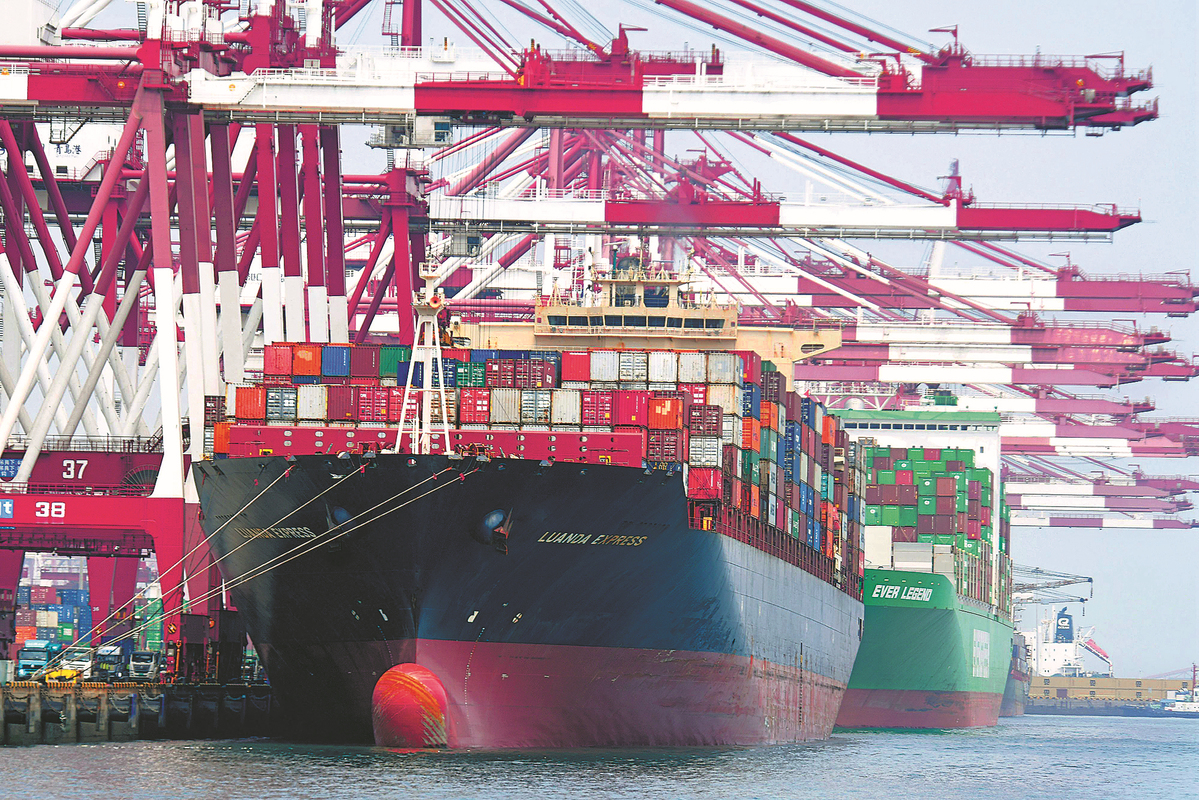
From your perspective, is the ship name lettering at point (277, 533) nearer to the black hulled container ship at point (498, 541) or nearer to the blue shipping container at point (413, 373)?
the black hulled container ship at point (498, 541)

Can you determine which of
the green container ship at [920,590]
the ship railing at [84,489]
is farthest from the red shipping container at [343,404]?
the green container ship at [920,590]

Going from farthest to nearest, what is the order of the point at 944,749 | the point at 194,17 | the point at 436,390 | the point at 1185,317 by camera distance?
the point at 1185,317 → the point at 944,749 → the point at 194,17 → the point at 436,390

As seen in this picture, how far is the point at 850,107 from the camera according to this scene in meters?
37.9

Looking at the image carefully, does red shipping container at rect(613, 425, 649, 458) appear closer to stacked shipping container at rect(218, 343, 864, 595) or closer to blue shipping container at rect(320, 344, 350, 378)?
stacked shipping container at rect(218, 343, 864, 595)

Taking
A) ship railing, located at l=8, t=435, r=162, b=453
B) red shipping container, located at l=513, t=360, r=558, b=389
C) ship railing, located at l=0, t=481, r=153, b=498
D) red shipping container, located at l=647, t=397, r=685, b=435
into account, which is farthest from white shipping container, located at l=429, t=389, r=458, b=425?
ship railing, located at l=8, t=435, r=162, b=453

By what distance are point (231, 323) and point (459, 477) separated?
39.4 feet

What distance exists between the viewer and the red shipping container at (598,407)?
108 ft

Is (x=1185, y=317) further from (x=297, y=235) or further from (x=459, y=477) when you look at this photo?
(x=459, y=477)

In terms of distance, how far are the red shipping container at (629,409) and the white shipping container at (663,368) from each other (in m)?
2.19

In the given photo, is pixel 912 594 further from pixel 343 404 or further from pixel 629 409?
pixel 343 404

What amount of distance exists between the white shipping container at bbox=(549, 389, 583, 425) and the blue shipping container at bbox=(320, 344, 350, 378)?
13.8 ft

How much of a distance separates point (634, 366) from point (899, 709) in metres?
28.6

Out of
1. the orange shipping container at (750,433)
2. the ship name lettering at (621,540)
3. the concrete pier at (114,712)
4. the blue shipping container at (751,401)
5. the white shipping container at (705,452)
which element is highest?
the blue shipping container at (751,401)

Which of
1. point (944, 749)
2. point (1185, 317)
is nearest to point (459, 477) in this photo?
point (944, 749)
